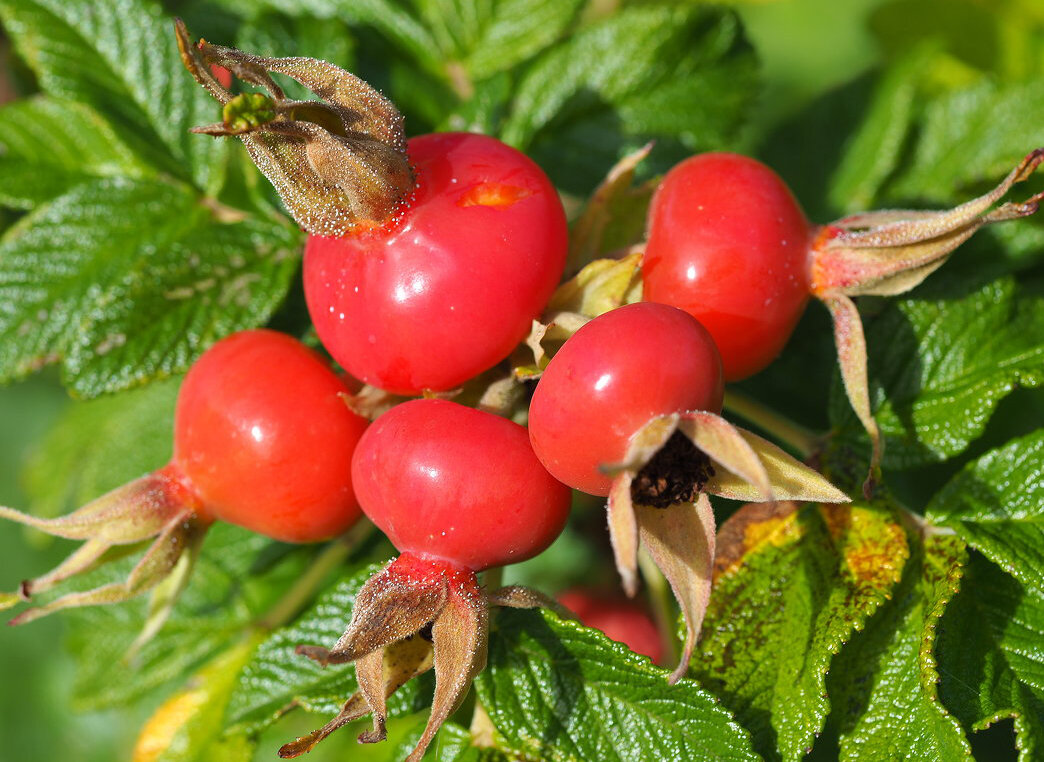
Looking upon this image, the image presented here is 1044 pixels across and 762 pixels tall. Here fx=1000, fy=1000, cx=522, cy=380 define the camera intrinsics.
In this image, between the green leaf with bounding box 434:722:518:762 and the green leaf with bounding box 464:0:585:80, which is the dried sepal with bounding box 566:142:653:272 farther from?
the green leaf with bounding box 434:722:518:762

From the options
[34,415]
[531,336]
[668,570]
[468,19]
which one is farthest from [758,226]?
[34,415]

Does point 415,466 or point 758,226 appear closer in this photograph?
point 415,466

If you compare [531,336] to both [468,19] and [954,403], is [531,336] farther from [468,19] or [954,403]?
[468,19]

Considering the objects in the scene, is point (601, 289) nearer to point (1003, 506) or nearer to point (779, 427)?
point (779, 427)

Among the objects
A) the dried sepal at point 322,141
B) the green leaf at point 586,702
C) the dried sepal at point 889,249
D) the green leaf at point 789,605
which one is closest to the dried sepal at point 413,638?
the green leaf at point 586,702

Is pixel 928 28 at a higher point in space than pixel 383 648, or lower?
higher

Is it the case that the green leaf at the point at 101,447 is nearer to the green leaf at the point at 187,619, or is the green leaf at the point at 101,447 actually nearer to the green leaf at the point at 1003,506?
the green leaf at the point at 187,619

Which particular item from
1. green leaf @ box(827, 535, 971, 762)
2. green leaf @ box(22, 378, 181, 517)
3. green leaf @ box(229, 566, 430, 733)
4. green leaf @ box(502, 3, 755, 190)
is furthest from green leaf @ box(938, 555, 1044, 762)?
green leaf @ box(22, 378, 181, 517)

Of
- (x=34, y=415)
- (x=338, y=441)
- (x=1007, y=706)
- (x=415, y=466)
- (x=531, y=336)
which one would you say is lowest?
(x=34, y=415)

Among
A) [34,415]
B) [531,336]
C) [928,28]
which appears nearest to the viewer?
[531,336]
